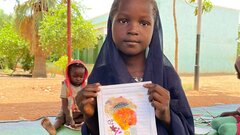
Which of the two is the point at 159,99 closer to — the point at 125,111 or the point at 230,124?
the point at 125,111

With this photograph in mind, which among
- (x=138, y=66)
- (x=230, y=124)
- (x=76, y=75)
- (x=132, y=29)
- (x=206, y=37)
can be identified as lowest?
(x=230, y=124)

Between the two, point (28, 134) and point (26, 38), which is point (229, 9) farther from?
point (28, 134)

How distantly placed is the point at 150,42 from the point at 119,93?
0.81ft

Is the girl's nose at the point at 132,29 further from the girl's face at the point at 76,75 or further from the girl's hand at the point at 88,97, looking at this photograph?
the girl's face at the point at 76,75

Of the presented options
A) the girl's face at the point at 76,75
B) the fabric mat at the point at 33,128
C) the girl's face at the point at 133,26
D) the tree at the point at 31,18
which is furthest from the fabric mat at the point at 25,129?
the tree at the point at 31,18

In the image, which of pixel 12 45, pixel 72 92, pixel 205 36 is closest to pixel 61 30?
pixel 12 45

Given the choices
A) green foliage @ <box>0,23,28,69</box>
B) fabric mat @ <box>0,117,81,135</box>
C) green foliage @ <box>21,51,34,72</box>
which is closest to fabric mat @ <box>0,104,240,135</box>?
fabric mat @ <box>0,117,81,135</box>

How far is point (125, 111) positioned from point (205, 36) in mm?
19584

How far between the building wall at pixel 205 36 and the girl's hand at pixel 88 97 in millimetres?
16816

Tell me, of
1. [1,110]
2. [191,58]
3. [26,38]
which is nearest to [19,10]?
[26,38]

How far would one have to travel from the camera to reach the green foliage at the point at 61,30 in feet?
42.2

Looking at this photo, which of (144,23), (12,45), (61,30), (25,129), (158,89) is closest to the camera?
(158,89)

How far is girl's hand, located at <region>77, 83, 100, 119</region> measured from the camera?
1.07m

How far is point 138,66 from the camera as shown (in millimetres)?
1204
